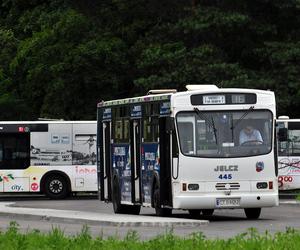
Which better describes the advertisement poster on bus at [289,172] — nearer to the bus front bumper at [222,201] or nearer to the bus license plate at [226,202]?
the bus front bumper at [222,201]

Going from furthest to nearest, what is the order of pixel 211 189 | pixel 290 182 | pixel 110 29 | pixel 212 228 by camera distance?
1. pixel 110 29
2. pixel 290 182
3. pixel 211 189
4. pixel 212 228

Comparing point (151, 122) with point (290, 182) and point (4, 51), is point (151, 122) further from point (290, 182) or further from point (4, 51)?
point (4, 51)

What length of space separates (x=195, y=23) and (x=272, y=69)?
13.1 ft

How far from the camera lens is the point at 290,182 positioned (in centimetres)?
4188

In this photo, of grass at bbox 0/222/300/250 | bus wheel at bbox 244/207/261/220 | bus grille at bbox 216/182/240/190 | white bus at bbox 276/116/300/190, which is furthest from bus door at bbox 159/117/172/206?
white bus at bbox 276/116/300/190

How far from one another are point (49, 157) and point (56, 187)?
1.17 m

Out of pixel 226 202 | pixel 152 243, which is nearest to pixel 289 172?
pixel 226 202

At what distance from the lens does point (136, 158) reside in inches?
1126

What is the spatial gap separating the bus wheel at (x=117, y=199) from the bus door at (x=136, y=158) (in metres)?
1.15

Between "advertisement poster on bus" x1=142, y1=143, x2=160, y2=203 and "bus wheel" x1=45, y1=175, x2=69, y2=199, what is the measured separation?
15.2 metres

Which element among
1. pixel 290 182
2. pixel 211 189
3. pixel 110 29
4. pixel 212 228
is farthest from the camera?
pixel 110 29

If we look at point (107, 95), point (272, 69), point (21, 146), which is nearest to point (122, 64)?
point (107, 95)

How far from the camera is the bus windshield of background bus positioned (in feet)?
85.7

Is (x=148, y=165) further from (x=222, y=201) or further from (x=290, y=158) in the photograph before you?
(x=290, y=158)
